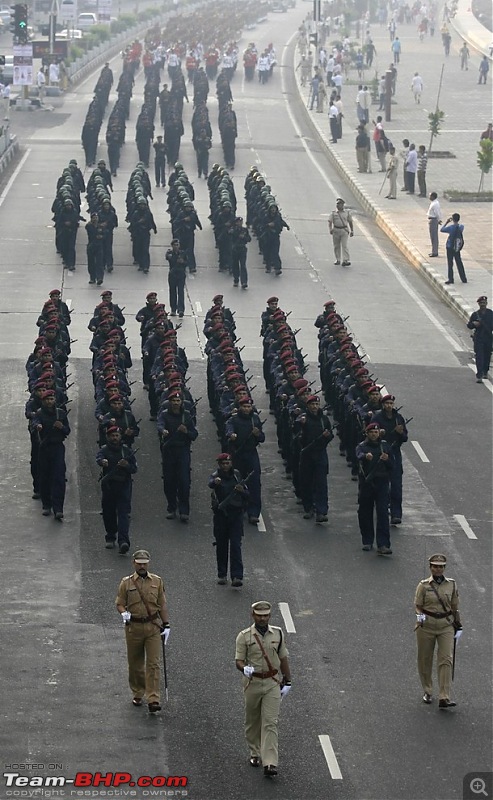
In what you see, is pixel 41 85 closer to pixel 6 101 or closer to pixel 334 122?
pixel 6 101

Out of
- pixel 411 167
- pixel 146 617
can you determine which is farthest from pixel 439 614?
pixel 411 167

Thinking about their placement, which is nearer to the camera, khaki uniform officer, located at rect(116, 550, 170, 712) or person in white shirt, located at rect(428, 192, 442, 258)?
khaki uniform officer, located at rect(116, 550, 170, 712)

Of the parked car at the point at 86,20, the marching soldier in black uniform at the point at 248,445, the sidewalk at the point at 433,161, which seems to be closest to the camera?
the marching soldier in black uniform at the point at 248,445

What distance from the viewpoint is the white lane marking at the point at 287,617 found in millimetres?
17516

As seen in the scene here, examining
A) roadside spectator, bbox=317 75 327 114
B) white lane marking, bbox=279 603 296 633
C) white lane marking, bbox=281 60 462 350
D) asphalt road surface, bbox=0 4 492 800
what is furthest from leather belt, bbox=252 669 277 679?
roadside spectator, bbox=317 75 327 114

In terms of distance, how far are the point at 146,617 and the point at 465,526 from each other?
6.57 metres

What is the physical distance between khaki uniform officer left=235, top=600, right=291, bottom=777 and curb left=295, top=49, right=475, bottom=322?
62.1 feet

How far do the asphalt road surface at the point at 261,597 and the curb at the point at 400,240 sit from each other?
0.48m

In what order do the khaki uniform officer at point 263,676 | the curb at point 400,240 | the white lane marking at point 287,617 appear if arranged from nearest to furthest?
the khaki uniform officer at point 263,676, the white lane marking at point 287,617, the curb at point 400,240

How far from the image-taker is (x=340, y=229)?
3641 cm

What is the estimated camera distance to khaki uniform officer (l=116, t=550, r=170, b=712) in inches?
605

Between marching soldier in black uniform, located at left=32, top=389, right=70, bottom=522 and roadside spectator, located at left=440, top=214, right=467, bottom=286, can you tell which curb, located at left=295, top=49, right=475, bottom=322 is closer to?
roadside spectator, located at left=440, top=214, right=467, bottom=286

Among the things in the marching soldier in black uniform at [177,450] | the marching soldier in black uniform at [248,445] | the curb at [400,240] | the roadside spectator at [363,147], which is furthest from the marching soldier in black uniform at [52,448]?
the roadside spectator at [363,147]

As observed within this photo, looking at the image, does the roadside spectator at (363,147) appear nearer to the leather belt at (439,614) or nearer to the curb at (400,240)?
the curb at (400,240)
